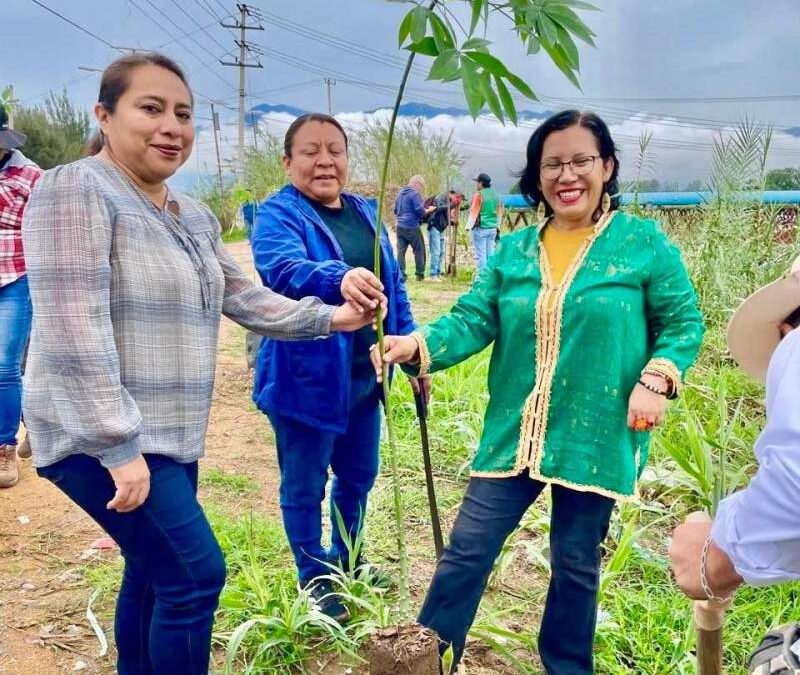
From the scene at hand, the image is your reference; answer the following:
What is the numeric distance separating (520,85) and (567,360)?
0.80m

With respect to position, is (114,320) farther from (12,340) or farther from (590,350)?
(12,340)

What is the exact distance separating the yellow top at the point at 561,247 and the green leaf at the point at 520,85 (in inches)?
27.7

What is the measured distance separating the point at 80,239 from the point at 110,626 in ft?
5.48

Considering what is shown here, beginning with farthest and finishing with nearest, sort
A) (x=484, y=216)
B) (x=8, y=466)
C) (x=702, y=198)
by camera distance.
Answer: (x=484, y=216), (x=702, y=198), (x=8, y=466)

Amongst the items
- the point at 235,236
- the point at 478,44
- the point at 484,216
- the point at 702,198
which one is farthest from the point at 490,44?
the point at 235,236

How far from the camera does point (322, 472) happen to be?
233 centimetres

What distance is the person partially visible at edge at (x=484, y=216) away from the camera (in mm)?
11039

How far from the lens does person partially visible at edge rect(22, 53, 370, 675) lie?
1443 mm

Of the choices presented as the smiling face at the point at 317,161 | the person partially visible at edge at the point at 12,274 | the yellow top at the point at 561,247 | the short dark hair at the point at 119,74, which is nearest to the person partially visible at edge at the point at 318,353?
the smiling face at the point at 317,161

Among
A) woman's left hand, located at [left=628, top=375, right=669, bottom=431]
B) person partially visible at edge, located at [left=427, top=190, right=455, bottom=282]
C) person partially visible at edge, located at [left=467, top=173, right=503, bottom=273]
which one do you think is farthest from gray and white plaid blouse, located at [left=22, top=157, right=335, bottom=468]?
person partially visible at edge, located at [left=427, top=190, right=455, bottom=282]

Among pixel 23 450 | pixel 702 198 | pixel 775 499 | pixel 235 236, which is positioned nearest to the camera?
pixel 775 499

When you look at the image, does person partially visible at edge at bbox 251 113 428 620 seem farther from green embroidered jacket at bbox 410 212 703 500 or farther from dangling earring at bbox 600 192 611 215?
dangling earring at bbox 600 192 611 215

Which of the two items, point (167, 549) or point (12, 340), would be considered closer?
point (167, 549)

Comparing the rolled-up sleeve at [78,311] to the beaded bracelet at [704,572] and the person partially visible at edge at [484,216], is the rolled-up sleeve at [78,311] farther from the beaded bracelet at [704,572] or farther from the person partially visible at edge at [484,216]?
the person partially visible at edge at [484,216]
